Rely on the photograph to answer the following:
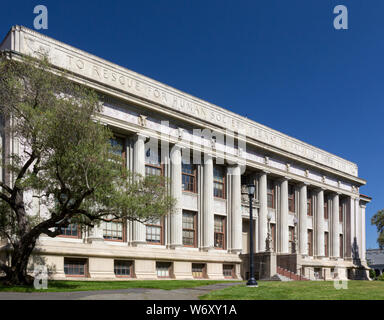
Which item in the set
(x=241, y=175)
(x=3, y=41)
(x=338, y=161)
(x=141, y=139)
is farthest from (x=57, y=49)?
(x=338, y=161)

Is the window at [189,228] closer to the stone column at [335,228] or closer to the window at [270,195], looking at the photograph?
the window at [270,195]

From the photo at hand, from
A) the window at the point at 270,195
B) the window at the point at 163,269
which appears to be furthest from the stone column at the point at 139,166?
the window at the point at 270,195

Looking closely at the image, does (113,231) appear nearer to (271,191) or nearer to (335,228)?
(271,191)

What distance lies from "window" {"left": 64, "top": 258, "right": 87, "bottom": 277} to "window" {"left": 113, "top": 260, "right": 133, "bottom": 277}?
229 centimetres

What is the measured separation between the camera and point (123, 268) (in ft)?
104

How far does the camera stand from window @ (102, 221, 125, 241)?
31.7 metres

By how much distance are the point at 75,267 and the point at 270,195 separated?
77.0ft

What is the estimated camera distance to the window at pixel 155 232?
113ft

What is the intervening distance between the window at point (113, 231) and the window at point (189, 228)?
19.7 feet

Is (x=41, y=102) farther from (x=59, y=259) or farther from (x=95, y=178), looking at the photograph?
(x=59, y=259)

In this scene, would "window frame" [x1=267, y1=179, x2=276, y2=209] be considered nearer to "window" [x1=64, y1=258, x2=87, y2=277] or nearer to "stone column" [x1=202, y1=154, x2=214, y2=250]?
"stone column" [x1=202, y1=154, x2=214, y2=250]

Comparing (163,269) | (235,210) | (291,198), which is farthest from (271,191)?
(163,269)

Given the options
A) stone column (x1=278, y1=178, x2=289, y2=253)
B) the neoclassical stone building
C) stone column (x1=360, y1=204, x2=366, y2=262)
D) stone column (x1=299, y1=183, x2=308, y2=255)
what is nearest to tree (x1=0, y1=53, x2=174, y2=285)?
the neoclassical stone building

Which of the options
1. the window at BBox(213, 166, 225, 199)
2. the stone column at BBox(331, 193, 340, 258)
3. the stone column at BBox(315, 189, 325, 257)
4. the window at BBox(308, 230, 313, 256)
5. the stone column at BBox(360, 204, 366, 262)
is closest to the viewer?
the window at BBox(213, 166, 225, 199)
